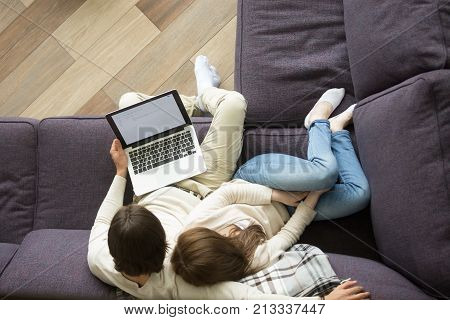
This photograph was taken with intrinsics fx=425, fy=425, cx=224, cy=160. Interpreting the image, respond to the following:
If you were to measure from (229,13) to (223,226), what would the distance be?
3.20ft

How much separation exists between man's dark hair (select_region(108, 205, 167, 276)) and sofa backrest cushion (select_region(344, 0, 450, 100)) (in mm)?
735

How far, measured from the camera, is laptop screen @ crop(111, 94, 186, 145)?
126cm

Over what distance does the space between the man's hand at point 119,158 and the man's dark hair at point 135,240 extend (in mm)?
308

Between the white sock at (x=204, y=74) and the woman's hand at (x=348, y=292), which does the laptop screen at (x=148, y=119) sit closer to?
the white sock at (x=204, y=74)

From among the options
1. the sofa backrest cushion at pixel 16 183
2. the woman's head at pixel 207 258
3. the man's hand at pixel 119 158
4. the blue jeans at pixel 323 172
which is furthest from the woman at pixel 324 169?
the sofa backrest cushion at pixel 16 183

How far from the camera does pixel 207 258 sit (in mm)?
1015

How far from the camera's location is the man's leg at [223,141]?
4.24ft

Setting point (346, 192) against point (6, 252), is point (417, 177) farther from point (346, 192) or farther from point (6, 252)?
point (6, 252)

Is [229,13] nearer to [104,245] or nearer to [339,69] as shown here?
[339,69]

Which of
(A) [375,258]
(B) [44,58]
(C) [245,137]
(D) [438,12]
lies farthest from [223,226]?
(B) [44,58]

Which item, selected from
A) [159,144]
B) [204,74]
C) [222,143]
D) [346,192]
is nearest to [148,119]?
[159,144]

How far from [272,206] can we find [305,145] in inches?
9.0

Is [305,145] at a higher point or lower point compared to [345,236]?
higher

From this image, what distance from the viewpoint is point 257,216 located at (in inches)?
48.1
